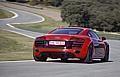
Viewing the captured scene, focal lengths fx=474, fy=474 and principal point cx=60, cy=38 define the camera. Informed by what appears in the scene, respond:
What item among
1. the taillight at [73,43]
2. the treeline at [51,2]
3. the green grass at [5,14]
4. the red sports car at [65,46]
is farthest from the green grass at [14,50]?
the treeline at [51,2]

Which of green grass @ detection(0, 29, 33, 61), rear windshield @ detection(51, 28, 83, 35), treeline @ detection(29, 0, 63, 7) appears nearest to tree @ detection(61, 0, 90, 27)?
treeline @ detection(29, 0, 63, 7)

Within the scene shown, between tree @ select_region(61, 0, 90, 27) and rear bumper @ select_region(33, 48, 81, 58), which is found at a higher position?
rear bumper @ select_region(33, 48, 81, 58)

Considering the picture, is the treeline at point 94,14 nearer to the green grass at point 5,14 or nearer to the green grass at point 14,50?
the green grass at point 5,14

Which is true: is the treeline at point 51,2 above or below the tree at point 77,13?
below

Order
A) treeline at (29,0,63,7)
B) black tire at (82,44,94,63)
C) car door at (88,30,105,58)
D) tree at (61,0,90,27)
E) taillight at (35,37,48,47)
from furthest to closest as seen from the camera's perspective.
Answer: treeline at (29,0,63,7)
tree at (61,0,90,27)
car door at (88,30,105,58)
black tire at (82,44,94,63)
taillight at (35,37,48,47)

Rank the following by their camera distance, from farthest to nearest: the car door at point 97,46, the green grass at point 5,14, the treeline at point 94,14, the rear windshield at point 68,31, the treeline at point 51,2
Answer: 1. the treeline at point 51,2
2. the green grass at point 5,14
3. the treeline at point 94,14
4. the car door at point 97,46
5. the rear windshield at point 68,31

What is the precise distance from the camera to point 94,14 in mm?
79438

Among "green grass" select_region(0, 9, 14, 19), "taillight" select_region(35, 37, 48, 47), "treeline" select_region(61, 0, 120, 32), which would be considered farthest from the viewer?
"green grass" select_region(0, 9, 14, 19)

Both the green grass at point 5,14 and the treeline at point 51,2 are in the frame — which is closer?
the green grass at point 5,14

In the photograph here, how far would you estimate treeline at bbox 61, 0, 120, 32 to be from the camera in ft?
253

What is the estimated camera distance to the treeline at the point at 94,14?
77062 mm

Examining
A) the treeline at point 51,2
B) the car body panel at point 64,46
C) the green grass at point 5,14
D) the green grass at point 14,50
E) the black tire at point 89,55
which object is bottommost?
the treeline at point 51,2

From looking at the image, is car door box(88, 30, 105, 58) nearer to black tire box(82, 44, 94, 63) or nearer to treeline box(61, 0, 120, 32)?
black tire box(82, 44, 94, 63)

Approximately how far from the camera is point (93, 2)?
8338cm
